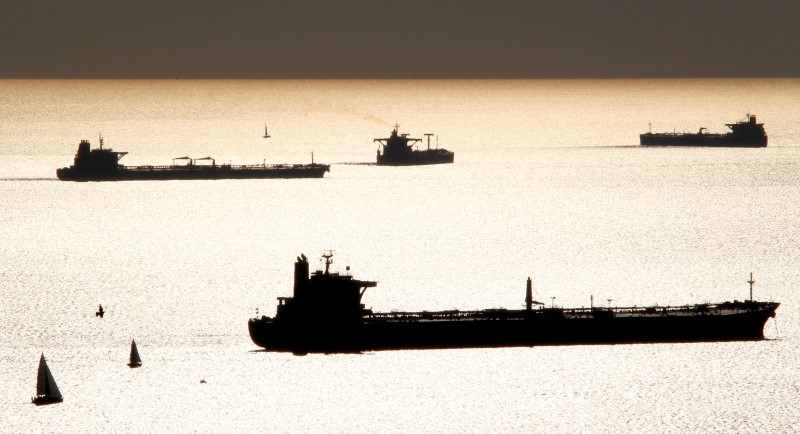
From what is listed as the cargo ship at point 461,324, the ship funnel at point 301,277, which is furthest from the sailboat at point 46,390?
the ship funnel at point 301,277

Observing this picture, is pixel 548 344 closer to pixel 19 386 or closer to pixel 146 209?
pixel 19 386

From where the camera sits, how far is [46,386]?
73562 millimetres

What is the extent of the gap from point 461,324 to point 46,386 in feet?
87.6

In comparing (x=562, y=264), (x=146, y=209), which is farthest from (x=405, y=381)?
(x=146, y=209)

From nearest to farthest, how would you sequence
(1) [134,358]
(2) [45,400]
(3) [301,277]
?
(2) [45,400] → (1) [134,358] → (3) [301,277]

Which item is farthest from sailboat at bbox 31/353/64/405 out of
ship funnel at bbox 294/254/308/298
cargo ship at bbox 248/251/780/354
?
ship funnel at bbox 294/254/308/298

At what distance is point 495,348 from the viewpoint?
287 ft

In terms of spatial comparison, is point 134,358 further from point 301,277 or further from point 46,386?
point 301,277

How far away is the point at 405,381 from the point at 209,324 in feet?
69.5

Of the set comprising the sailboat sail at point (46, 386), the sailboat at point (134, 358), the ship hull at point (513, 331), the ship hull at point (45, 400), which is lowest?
the ship hull at point (45, 400)

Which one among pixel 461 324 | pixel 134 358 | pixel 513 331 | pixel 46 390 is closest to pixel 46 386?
pixel 46 390

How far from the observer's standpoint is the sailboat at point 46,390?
241 feet

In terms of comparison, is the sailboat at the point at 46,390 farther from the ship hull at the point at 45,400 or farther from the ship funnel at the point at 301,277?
the ship funnel at the point at 301,277

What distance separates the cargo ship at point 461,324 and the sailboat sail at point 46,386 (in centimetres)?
1418
